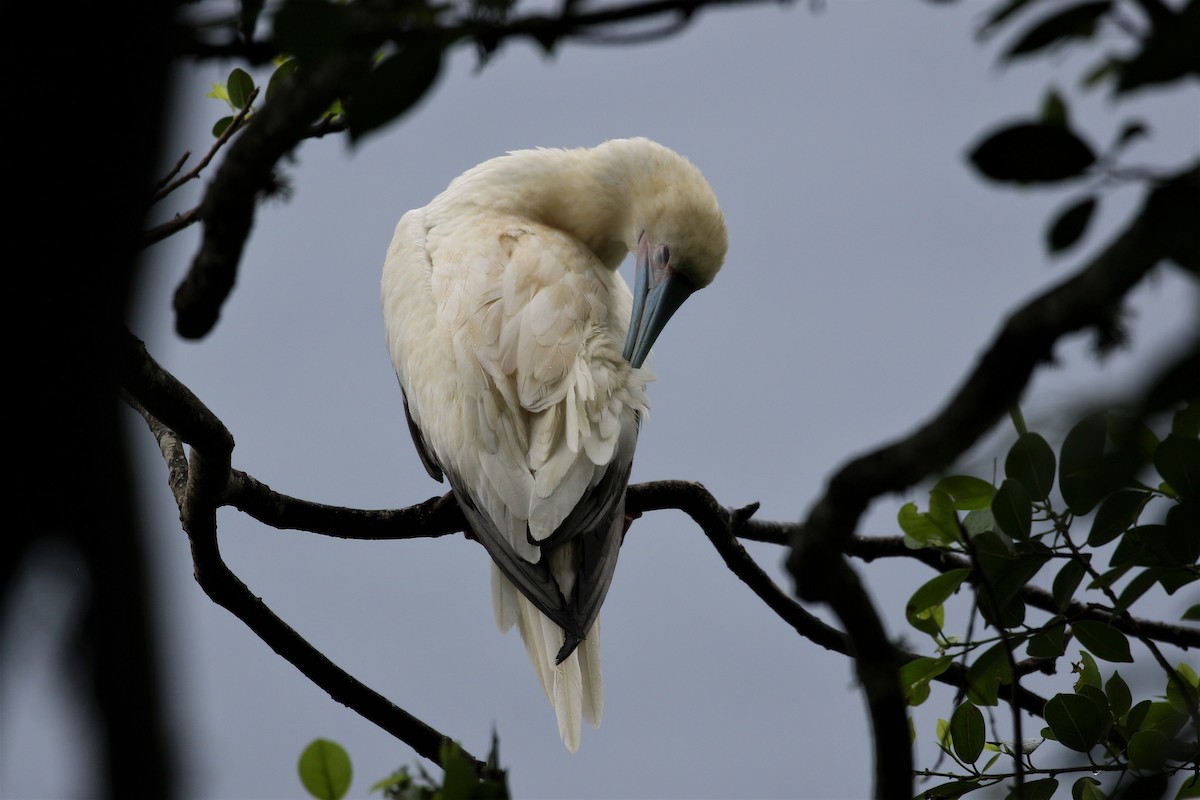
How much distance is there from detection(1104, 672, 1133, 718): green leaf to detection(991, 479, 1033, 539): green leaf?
57cm

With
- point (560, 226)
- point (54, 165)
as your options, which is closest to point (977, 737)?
point (54, 165)

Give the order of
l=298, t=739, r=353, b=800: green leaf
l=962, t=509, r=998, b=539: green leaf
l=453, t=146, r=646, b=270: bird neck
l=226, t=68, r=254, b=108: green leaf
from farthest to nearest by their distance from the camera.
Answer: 1. l=453, t=146, r=646, b=270: bird neck
2. l=226, t=68, r=254, b=108: green leaf
3. l=962, t=509, r=998, b=539: green leaf
4. l=298, t=739, r=353, b=800: green leaf

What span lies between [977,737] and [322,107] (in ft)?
A: 5.74

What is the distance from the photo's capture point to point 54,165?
46.7 inches

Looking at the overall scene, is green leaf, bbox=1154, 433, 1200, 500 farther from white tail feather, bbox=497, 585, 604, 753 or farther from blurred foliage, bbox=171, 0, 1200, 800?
white tail feather, bbox=497, 585, 604, 753

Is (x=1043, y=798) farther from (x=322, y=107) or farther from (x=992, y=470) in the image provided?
(x=322, y=107)

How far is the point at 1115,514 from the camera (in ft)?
6.44

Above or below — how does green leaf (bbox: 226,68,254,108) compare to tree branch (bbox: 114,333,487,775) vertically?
above

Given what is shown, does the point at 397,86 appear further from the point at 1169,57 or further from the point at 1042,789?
the point at 1042,789

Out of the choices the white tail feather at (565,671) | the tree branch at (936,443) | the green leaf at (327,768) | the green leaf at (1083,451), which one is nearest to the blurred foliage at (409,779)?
the green leaf at (327,768)

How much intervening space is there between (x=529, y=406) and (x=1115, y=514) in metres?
1.78

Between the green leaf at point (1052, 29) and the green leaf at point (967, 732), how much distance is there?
1596 mm

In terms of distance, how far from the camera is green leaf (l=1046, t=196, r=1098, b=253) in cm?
103

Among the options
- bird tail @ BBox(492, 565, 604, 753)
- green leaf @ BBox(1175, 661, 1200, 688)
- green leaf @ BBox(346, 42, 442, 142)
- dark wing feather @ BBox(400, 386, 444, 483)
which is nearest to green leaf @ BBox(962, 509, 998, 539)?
green leaf @ BBox(1175, 661, 1200, 688)
